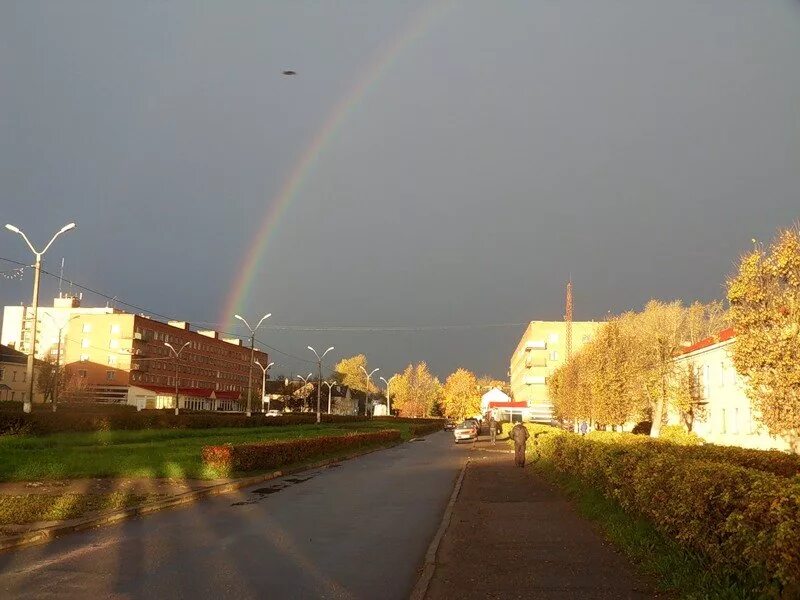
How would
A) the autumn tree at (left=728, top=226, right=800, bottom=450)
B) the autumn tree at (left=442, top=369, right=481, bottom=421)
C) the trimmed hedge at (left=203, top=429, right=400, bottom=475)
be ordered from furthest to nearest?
1. the autumn tree at (left=442, top=369, right=481, bottom=421)
2. the trimmed hedge at (left=203, top=429, right=400, bottom=475)
3. the autumn tree at (left=728, top=226, right=800, bottom=450)

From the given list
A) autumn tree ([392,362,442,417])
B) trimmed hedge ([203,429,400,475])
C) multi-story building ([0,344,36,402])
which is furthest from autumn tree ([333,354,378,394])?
trimmed hedge ([203,429,400,475])

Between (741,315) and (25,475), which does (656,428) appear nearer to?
(741,315)

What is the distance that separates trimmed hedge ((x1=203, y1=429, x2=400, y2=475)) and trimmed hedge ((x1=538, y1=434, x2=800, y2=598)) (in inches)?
520

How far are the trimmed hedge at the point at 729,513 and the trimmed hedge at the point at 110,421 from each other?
2650cm

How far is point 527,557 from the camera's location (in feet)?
30.9

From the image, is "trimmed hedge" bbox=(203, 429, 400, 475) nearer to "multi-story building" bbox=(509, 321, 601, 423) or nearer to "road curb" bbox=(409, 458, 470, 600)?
"road curb" bbox=(409, 458, 470, 600)

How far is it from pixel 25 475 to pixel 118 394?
86.4 m

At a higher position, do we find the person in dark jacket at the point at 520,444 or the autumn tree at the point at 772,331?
the autumn tree at the point at 772,331

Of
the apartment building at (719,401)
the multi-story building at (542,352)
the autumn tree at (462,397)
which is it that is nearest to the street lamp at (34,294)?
the apartment building at (719,401)

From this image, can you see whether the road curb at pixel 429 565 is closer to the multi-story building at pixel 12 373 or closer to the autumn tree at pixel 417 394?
the multi-story building at pixel 12 373

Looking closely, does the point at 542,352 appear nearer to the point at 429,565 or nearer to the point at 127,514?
the point at 127,514

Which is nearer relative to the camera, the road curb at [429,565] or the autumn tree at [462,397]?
the road curb at [429,565]

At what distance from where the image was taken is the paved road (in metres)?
7.72

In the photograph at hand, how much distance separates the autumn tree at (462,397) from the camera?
138 metres
